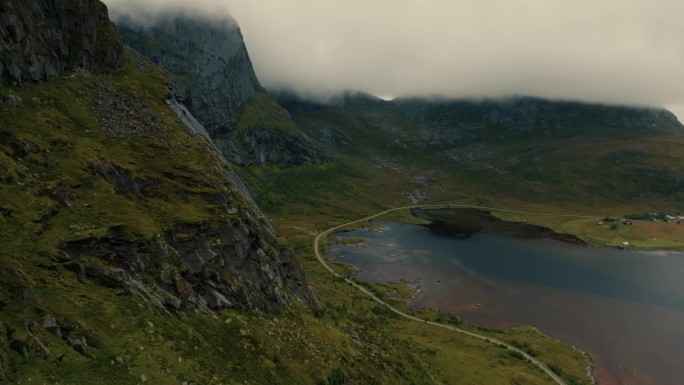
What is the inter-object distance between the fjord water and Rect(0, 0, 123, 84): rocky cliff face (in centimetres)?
10372

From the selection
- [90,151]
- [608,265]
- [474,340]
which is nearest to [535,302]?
[474,340]

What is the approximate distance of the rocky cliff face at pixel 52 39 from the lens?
52969 mm

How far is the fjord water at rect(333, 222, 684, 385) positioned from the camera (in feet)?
362

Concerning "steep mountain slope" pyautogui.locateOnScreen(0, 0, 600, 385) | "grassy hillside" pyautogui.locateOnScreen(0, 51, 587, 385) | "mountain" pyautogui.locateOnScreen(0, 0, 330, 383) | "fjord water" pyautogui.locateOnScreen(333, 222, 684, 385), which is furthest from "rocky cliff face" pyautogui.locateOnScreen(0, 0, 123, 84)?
"fjord water" pyautogui.locateOnScreen(333, 222, 684, 385)

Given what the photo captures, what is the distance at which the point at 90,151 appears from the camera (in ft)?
162

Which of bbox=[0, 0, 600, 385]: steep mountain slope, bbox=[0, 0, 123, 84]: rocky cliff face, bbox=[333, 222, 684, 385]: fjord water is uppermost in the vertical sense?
bbox=[0, 0, 123, 84]: rocky cliff face

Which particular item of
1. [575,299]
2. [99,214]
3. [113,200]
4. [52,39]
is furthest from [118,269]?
[575,299]

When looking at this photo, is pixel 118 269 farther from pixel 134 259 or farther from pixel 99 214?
pixel 99 214

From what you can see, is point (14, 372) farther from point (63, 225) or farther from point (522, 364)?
point (522, 364)

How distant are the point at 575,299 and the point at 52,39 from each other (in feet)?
504

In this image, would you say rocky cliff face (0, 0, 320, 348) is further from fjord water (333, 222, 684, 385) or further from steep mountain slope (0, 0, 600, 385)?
fjord water (333, 222, 684, 385)

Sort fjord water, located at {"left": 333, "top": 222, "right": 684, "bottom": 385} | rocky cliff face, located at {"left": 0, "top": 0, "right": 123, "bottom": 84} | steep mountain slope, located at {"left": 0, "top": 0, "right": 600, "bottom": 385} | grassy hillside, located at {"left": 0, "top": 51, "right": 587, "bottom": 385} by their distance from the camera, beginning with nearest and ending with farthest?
grassy hillside, located at {"left": 0, "top": 51, "right": 587, "bottom": 385} < steep mountain slope, located at {"left": 0, "top": 0, "right": 600, "bottom": 385} < rocky cliff face, located at {"left": 0, "top": 0, "right": 123, "bottom": 84} < fjord water, located at {"left": 333, "top": 222, "right": 684, "bottom": 385}

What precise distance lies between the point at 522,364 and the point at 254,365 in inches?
2989

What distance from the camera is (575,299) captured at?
148 metres
